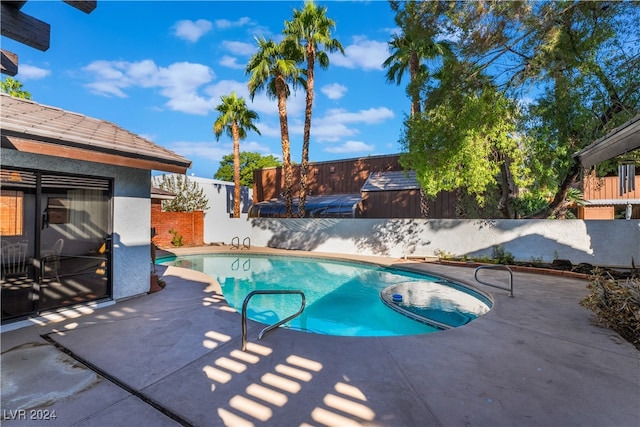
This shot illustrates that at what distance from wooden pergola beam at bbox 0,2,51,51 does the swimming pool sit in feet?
20.2

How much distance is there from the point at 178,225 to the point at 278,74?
36.7ft

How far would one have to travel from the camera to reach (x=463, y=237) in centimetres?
1376

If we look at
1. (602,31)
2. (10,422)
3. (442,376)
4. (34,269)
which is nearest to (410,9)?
(602,31)

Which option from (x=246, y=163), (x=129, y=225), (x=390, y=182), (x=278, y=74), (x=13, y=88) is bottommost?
(x=129, y=225)

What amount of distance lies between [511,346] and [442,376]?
1641 mm

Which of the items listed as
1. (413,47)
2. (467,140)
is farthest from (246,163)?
(467,140)

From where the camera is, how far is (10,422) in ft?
8.85

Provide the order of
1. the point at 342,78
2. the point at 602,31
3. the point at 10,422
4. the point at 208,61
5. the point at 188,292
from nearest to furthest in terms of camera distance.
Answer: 1. the point at 10,422
2. the point at 188,292
3. the point at 602,31
4. the point at 208,61
5. the point at 342,78

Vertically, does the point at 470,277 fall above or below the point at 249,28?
below

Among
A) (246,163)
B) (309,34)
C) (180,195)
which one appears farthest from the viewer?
(246,163)

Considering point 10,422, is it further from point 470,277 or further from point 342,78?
point 342,78

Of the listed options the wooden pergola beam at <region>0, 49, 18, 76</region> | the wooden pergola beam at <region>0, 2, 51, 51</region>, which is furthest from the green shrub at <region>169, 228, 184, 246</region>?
the wooden pergola beam at <region>0, 2, 51, 51</region>

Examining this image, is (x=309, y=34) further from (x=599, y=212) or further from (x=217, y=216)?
(x=599, y=212)

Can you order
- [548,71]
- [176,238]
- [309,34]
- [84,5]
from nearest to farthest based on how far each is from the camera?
[84,5]
[548,71]
[309,34]
[176,238]
